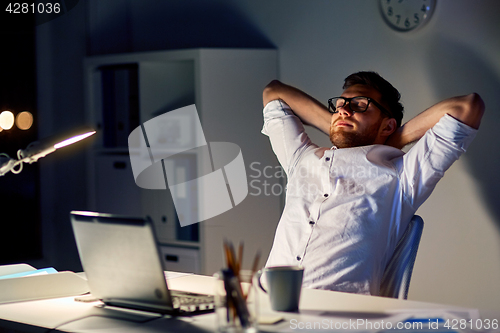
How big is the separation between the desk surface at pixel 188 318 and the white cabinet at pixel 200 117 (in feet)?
5.59

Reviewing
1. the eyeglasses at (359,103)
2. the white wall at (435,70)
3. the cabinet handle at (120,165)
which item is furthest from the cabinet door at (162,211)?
the eyeglasses at (359,103)

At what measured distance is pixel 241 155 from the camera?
3.02 m

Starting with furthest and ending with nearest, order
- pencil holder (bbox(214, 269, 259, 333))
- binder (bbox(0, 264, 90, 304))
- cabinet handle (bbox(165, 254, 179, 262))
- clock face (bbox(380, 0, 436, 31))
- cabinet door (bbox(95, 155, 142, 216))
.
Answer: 1. cabinet door (bbox(95, 155, 142, 216))
2. cabinet handle (bbox(165, 254, 179, 262))
3. clock face (bbox(380, 0, 436, 31))
4. binder (bbox(0, 264, 90, 304))
5. pencil holder (bbox(214, 269, 259, 333))

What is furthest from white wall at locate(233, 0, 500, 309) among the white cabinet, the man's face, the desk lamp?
the desk lamp

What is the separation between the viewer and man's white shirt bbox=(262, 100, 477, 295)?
68.1 inches

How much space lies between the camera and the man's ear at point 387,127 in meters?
2.07

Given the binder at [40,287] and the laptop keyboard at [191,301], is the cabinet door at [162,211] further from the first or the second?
the laptop keyboard at [191,301]

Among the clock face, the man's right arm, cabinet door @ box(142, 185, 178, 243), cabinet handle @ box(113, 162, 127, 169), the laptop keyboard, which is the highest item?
the clock face

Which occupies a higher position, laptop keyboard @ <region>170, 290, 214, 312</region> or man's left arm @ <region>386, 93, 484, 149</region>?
man's left arm @ <region>386, 93, 484, 149</region>

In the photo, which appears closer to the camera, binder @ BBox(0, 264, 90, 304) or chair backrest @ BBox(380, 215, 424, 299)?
binder @ BBox(0, 264, 90, 304)

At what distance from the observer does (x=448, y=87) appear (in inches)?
94.1

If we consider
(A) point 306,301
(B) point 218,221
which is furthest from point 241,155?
(A) point 306,301

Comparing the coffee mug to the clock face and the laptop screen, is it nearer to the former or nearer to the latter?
the laptop screen

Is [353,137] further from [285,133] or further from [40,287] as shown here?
[40,287]
